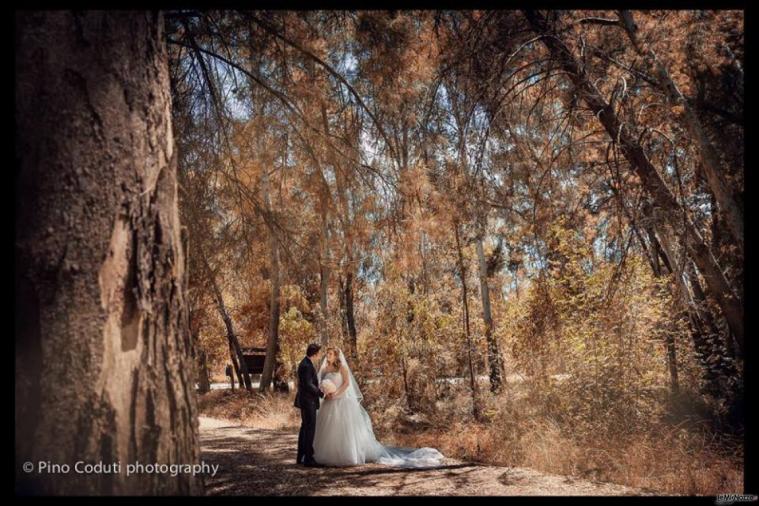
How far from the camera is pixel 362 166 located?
603 centimetres

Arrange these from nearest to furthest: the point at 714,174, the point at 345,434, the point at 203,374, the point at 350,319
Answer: the point at 714,174 → the point at 345,434 → the point at 350,319 → the point at 203,374

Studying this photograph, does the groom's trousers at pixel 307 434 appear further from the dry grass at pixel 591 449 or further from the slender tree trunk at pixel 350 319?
the slender tree trunk at pixel 350 319

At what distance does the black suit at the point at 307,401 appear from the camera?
7332 millimetres

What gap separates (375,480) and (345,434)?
4.47 feet

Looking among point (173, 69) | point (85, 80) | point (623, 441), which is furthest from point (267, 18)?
point (623, 441)

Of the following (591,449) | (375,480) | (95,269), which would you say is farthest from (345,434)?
(95,269)

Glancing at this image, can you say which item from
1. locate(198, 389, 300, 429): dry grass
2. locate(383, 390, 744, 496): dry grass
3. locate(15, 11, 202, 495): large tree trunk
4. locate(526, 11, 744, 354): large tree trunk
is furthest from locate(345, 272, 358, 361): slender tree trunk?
locate(15, 11, 202, 495): large tree trunk

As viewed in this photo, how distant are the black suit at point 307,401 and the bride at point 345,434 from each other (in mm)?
171

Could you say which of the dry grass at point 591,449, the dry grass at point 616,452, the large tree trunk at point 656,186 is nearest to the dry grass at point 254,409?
the dry grass at point 591,449

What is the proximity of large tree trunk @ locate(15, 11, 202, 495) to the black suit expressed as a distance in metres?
4.96

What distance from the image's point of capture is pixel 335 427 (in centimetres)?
749

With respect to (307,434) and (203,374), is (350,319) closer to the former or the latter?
(307,434)

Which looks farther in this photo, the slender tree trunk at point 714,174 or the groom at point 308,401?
the groom at point 308,401

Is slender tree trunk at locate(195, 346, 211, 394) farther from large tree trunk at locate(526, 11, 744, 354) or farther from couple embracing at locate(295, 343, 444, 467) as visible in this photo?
large tree trunk at locate(526, 11, 744, 354)
